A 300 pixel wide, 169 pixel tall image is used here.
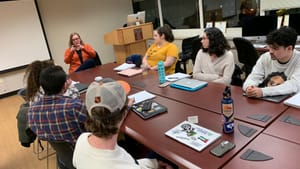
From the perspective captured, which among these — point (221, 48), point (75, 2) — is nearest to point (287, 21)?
point (221, 48)

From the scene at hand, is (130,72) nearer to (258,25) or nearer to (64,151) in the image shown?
(64,151)

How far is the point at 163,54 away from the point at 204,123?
1.75 metres

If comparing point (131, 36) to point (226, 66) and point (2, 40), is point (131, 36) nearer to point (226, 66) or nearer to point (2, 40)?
point (2, 40)

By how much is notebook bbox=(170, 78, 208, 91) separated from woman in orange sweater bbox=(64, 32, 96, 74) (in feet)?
5.64

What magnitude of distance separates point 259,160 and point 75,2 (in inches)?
221

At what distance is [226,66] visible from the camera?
2.34 meters

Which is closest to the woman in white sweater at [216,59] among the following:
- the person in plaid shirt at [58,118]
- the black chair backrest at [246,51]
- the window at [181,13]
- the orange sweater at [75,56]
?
the black chair backrest at [246,51]

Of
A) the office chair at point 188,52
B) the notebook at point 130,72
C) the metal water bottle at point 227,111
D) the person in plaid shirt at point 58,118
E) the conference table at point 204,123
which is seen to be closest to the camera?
the conference table at point 204,123

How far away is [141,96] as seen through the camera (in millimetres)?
1973

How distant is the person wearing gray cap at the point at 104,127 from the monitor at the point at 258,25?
338cm

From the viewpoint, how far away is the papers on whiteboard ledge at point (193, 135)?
119 cm

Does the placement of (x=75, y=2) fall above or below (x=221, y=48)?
above

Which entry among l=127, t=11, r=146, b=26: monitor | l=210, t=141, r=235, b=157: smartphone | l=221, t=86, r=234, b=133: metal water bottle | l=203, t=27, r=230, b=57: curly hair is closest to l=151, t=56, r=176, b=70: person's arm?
l=203, t=27, r=230, b=57: curly hair

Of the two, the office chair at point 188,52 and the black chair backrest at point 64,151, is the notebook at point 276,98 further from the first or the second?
the office chair at point 188,52
